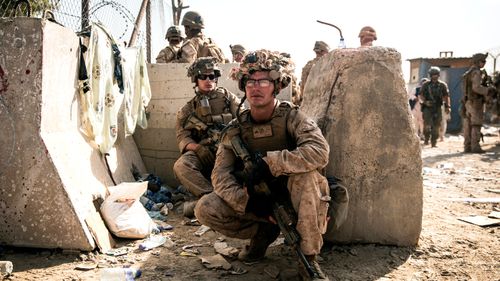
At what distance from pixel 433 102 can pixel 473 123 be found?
5.86ft

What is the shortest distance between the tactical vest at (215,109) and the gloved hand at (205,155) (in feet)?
1.02

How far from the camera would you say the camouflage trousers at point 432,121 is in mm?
11180

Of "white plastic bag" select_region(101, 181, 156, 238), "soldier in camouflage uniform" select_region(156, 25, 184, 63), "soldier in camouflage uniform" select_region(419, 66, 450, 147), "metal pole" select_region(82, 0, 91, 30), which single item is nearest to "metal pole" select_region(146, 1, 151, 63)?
"soldier in camouflage uniform" select_region(156, 25, 184, 63)

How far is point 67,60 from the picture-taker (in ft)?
11.9

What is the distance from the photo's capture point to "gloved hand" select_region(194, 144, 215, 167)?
4.67 metres

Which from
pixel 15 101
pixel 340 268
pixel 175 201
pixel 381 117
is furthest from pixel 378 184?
pixel 15 101

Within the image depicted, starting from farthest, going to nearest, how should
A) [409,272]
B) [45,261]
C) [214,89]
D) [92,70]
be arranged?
[214,89] → [92,70] → [45,261] → [409,272]

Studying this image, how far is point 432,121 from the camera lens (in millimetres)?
11352

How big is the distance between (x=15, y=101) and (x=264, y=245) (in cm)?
235

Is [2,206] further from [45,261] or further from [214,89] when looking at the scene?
[214,89]

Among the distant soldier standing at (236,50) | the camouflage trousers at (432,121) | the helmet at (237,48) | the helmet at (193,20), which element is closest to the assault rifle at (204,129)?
the helmet at (193,20)

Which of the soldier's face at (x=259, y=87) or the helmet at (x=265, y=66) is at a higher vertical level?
the helmet at (x=265, y=66)

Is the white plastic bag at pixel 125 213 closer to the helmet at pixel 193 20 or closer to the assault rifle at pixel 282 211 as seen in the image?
the assault rifle at pixel 282 211

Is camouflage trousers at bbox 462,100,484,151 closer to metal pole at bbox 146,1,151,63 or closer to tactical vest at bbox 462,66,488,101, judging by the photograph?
tactical vest at bbox 462,66,488,101
